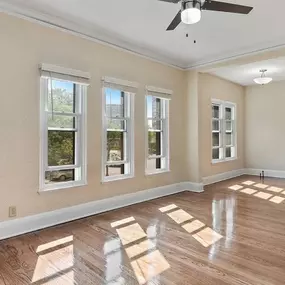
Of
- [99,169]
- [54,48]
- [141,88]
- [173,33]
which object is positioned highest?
[173,33]

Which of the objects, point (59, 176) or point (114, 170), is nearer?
point (59, 176)

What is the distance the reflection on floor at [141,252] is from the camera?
2355 mm

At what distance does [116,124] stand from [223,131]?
13.1 feet

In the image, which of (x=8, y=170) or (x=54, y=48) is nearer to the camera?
(x=8, y=170)

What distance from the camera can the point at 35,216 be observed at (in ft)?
11.5

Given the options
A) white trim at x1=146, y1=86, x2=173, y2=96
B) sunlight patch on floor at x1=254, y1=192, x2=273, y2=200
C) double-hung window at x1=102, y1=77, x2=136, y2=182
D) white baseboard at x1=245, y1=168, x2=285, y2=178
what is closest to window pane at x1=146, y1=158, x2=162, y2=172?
double-hung window at x1=102, y1=77, x2=136, y2=182

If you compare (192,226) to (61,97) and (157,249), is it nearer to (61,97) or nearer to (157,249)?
(157,249)

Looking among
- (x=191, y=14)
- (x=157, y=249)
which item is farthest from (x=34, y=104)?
(x=157, y=249)

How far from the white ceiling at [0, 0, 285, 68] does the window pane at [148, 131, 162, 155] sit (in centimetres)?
158

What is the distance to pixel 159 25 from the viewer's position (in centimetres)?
387

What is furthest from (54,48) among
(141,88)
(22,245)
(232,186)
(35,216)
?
(232,186)

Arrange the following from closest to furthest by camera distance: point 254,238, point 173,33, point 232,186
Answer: point 254,238
point 173,33
point 232,186

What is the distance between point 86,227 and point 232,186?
4173mm

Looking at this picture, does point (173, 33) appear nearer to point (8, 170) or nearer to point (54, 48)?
point (54, 48)
